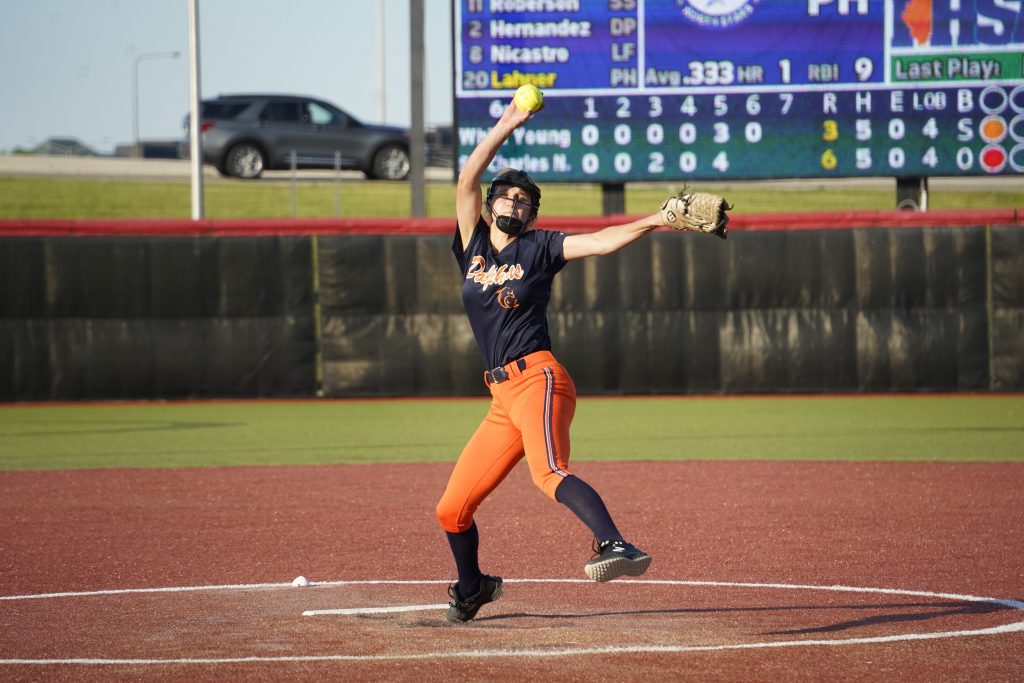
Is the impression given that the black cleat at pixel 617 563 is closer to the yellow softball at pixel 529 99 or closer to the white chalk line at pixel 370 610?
the white chalk line at pixel 370 610

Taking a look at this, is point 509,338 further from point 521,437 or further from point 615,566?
point 615,566

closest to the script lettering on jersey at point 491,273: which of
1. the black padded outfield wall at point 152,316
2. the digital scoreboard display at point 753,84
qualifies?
the digital scoreboard display at point 753,84

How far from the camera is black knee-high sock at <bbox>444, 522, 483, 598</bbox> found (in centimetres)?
570

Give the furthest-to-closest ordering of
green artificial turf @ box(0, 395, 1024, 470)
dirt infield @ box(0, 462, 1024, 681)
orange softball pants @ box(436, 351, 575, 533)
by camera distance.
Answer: green artificial turf @ box(0, 395, 1024, 470) < orange softball pants @ box(436, 351, 575, 533) < dirt infield @ box(0, 462, 1024, 681)

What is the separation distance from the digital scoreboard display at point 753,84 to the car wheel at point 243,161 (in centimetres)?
1160

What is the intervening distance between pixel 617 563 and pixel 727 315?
36.3 ft

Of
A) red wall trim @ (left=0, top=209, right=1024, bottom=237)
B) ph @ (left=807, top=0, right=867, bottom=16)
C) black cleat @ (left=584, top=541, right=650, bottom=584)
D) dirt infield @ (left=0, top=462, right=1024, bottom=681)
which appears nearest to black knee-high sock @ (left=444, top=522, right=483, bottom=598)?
dirt infield @ (left=0, top=462, right=1024, bottom=681)

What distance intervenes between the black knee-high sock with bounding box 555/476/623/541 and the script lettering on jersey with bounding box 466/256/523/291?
848 millimetres

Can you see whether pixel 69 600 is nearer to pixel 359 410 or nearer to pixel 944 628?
pixel 944 628

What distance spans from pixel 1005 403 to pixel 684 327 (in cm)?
359

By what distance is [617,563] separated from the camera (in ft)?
16.1

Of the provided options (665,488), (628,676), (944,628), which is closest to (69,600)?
(628,676)

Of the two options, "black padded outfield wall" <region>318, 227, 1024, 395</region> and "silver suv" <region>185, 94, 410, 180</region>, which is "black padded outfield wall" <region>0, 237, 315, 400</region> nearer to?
"black padded outfield wall" <region>318, 227, 1024, 395</region>

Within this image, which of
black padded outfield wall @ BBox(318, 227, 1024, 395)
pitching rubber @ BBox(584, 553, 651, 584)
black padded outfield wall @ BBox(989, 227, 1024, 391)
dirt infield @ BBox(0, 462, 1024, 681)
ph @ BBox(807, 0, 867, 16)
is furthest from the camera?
black padded outfield wall @ BBox(318, 227, 1024, 395)
